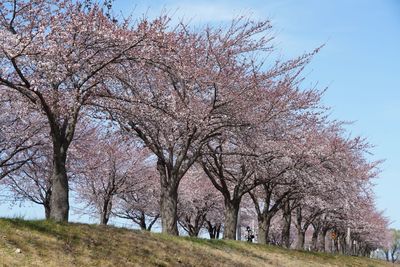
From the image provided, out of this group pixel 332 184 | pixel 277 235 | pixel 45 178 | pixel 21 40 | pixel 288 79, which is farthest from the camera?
pixel 277 235

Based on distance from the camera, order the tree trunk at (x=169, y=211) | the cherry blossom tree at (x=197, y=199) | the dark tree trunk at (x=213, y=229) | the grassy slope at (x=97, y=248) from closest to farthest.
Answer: the grassy slope at (x=97, y=248) < the tree trunk at (x=169, y=211) < the cherry blossom tree at (x=197, y=199) < the dark tree trunk at (x=213, y=229)

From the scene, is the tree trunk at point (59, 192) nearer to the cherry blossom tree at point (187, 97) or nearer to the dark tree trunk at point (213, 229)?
the cherry blossom tree at point (187, 97)

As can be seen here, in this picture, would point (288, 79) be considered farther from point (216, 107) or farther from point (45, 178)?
point (45, 178)

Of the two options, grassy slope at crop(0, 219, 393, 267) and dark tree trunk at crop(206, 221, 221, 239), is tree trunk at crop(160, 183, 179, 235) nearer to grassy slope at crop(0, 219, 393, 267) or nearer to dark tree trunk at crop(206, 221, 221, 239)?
grassy slope at crop(0, 219, 393, 267)

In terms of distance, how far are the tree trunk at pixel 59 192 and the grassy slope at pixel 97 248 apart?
70cm

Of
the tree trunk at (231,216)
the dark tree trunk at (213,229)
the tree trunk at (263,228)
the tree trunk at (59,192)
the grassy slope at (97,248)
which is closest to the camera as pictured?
the grassy slope at (97,248)

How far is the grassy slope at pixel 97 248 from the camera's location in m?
10.6

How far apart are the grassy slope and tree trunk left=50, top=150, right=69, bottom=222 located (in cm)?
70

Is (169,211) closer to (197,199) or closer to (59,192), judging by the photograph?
(59,192)

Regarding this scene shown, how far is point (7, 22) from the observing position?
43.3 feet

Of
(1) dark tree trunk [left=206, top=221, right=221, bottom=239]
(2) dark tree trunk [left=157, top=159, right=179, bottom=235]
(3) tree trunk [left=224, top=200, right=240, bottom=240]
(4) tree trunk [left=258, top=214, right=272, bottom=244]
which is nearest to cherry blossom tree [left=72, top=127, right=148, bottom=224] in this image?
(3) tree trunk [left=224, top=200, right=240, bottom=240]

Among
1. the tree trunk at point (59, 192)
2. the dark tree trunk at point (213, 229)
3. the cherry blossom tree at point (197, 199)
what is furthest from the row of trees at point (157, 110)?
the dark tree trunk at point (213, 229)

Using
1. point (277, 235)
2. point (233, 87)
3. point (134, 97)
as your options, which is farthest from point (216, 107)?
point (277, 235)

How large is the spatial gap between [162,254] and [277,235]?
176ft
